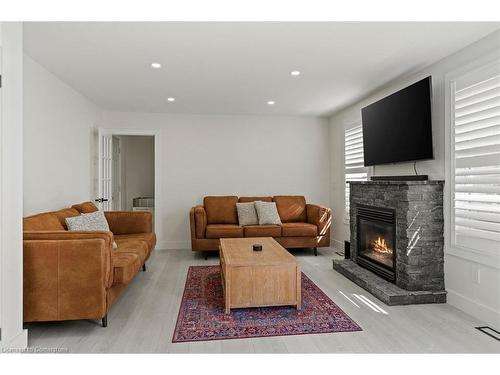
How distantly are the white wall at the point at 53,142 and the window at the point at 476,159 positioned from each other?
4141 mm

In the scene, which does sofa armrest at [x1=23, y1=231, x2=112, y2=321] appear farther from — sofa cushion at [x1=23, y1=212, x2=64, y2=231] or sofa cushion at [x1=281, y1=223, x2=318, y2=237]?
sofa cushion at [x1=281, y1=223, x2=318, y2=237]

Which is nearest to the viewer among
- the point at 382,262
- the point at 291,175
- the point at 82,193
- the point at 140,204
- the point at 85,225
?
the point at 85,225

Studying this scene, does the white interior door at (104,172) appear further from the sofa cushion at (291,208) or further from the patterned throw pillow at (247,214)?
the sofa cushion at (291,208)

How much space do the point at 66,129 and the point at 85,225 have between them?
144 cm

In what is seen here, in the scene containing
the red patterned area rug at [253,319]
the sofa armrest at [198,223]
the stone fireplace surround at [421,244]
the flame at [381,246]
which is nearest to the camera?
the red patterned area rug at [253,319]

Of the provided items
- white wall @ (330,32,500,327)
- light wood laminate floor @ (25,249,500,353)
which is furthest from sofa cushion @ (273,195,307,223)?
light wood laminate floor @ (25,249,500,353)

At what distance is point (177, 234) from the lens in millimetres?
5582

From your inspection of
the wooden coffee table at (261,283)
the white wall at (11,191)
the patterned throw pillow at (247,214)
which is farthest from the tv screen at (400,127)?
the white wall at (11,191)

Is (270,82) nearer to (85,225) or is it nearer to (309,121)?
(309,121)

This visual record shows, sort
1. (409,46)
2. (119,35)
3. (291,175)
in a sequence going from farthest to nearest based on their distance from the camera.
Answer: (291,175) < (409,46) < (119,35)

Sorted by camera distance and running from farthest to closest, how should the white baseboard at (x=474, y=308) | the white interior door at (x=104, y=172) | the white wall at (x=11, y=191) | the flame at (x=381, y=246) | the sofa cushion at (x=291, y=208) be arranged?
the sofa cushion at (x=291, y=208), the white interior door at (x=104, y=172), the flame at (x=381, y=246), the white baseboard at (x=474, y=308), the white wall at (x=11, y=191)

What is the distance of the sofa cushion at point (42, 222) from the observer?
2543 millimetres

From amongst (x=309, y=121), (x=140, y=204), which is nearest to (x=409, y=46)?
(x=309, y=121)

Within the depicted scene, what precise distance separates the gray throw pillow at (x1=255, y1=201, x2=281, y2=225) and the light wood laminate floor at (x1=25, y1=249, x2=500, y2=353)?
1825mm
